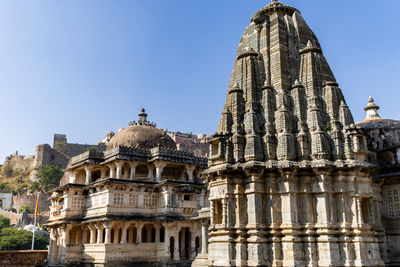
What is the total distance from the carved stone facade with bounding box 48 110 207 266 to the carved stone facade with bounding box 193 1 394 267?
18.9 m

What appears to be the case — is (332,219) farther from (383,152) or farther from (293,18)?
(293,18)

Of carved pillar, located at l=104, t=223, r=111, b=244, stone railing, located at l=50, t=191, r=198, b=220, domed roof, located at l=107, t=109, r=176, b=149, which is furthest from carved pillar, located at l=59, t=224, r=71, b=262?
domed roof, located at l=107, t=109, r=176, b=149

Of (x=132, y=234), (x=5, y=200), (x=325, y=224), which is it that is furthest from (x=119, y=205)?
(x=5, y=200)

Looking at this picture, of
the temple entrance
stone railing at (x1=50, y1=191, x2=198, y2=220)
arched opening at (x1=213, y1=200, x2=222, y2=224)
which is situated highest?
stone railing at (x1=50, y1=191, x2=198, y2=220)

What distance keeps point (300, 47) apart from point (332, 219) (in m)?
7.94

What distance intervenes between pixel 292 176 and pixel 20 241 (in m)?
49.3

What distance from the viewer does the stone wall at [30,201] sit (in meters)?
82.1

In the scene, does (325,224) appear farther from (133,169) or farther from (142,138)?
(142,138)

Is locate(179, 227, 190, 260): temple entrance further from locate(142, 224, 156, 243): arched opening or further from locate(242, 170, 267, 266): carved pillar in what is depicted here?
locate(242, 170, 267, 266): carved pillar

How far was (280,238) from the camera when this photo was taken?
14.6m

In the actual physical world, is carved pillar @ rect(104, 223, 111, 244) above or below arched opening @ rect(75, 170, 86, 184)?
below

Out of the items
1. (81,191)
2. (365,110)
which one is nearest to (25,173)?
(81,191)

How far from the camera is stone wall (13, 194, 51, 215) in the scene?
8211 centimetres

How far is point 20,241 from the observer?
5350 centimetres
